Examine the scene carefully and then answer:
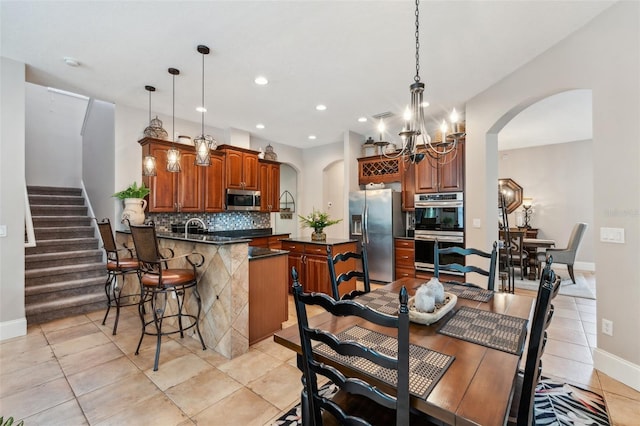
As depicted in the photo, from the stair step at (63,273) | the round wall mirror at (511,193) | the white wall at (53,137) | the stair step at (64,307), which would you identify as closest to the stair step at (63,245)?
the stair step at (63,273)

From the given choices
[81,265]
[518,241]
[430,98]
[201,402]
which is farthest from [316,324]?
[518,241]

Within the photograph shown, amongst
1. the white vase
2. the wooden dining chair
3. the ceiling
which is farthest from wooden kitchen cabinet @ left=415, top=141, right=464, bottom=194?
the white vase

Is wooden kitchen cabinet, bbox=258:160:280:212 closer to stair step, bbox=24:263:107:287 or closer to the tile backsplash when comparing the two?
the tile backsplash

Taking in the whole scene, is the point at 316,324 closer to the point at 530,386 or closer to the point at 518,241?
the point at 530,386

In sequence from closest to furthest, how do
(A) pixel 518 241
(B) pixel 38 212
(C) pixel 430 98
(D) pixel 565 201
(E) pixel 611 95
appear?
(E) pixel 611 95
(C) pixel 430 98
(B) pixel 38 212
(A) pixel 518 241
(D) pixel 565 201

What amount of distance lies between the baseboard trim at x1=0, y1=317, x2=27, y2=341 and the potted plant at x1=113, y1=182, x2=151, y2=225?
4.85 feet

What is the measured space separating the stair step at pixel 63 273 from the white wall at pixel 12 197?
73 cm

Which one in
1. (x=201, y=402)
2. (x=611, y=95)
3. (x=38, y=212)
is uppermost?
(x=611, y=95)

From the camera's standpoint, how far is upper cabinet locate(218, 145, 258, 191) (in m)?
5.20

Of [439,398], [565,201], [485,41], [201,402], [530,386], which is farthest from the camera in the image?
[565,201]

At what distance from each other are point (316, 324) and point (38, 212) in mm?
6171

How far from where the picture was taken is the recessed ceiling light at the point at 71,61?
3.03 metres

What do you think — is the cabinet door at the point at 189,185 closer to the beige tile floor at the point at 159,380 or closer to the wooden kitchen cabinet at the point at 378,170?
the beige tile floor at the point at 159,380

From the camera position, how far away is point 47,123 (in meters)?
6.12
